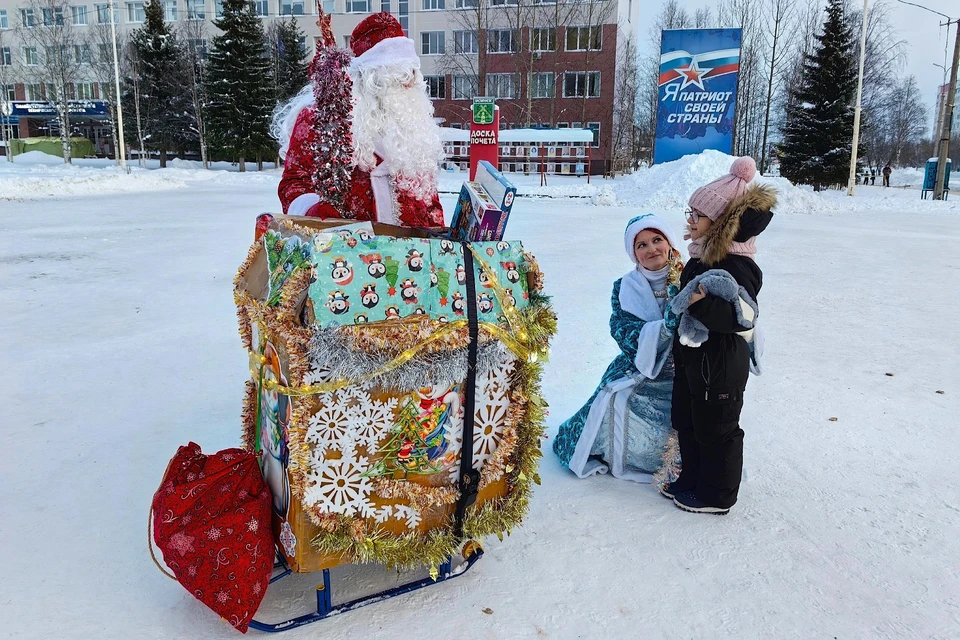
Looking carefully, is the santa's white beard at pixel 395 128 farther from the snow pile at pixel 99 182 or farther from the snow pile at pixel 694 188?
the snow pile at pixel 99 182

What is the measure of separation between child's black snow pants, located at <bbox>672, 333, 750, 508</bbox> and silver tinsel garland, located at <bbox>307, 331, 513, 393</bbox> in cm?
87

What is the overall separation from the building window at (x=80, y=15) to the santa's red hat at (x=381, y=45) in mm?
46476

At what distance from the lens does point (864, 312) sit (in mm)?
5598

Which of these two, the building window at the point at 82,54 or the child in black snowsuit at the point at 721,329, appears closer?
the child in black snowsuit at the point at 721,329

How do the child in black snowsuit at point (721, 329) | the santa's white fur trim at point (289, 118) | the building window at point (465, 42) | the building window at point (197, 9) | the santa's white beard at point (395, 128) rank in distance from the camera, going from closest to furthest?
the child in black snowsuit at point (721, 329)
the santa's white beard at point (395, 128)
the santa's white fur trim at point (289, 118)
the building window at point (465, 42)
the building window at point (197, 9)

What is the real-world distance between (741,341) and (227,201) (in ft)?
46.9

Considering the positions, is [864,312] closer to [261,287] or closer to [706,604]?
[706,604]

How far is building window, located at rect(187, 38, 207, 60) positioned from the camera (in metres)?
32.6

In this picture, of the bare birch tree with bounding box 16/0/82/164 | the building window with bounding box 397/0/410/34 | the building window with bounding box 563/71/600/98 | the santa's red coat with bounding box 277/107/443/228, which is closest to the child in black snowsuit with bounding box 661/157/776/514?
the santa's red coat with bounding box 277/107/443/228

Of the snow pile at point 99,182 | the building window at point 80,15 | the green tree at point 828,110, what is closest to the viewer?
the snow pile at point 99,182

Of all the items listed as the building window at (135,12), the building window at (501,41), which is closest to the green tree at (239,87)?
the building window at (501,41)

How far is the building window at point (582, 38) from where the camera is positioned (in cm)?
3328

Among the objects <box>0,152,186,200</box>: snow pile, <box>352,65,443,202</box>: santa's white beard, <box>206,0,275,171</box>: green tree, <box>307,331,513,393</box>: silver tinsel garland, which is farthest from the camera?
<box>206,0,275,171</box>: green tree

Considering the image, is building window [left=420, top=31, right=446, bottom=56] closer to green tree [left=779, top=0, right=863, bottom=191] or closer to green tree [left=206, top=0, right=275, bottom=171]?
green tree [left=206, top=0, right=275, bottom=171]
